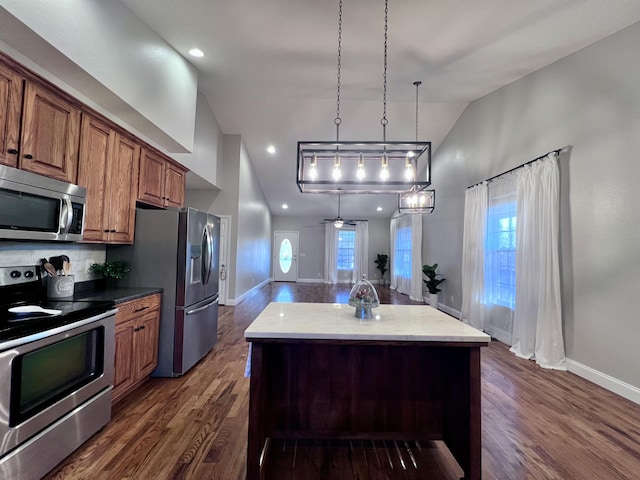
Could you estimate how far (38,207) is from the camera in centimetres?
184

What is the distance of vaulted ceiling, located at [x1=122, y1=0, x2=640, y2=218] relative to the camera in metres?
2.47

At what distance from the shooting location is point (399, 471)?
5.69ft

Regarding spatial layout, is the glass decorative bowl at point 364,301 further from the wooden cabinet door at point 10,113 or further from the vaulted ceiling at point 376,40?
the vaulted ceiling at point 376,40

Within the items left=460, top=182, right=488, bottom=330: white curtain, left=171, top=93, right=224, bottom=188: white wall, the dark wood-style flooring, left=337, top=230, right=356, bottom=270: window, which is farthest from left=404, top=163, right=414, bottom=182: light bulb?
left=337, top=230, right=356, bottom=270: window

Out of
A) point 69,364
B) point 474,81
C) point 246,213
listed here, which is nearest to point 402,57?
point 474,81

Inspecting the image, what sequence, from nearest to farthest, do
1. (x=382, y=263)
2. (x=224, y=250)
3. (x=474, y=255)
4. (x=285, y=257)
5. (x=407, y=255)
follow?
(x=474, y=255) < (x=224, y=250) < (x=407, y=255) < (x=382, y=263) < (x=285, y=257)

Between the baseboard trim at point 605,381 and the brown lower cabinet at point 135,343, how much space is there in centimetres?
429

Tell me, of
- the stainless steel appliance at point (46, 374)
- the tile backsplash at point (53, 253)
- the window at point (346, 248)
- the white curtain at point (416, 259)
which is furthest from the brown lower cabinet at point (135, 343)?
the window at point (346, 248)

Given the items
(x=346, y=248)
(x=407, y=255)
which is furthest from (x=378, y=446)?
(x=346, y=248)

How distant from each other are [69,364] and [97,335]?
0.22m

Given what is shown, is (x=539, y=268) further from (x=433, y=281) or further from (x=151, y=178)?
(x=151, y=178)

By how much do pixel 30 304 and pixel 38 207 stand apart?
2.15 feet

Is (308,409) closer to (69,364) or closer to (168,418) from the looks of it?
(168,418)

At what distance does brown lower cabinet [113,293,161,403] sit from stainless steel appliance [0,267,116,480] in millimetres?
230
